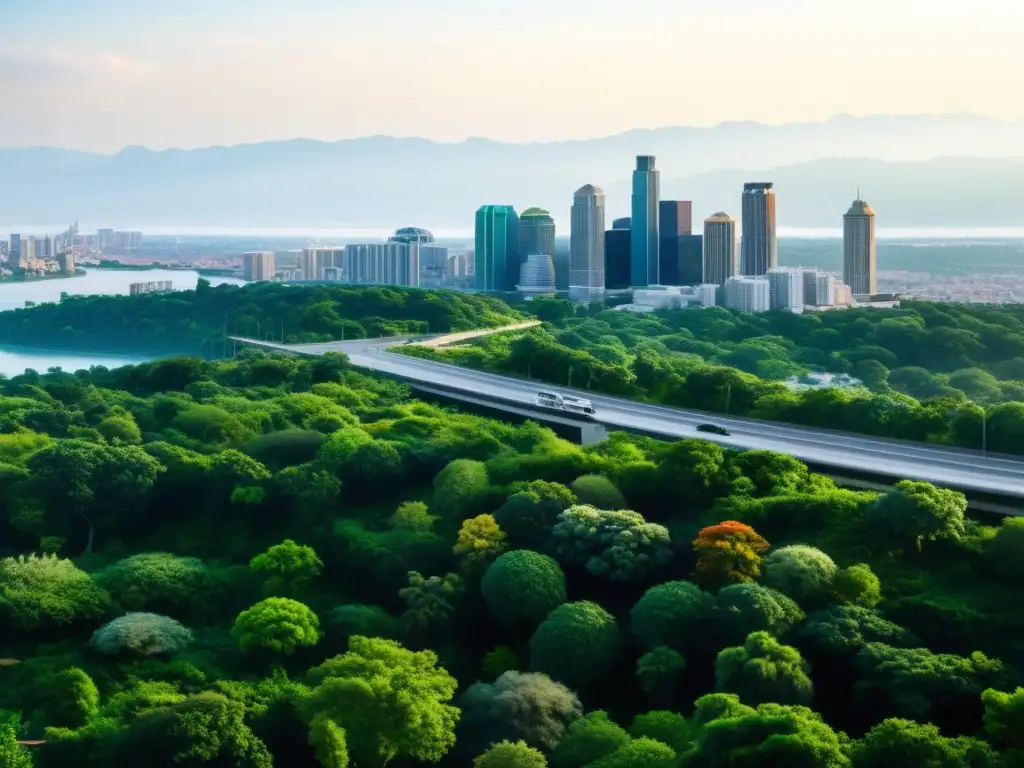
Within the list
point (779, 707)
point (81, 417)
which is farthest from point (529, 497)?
point (81, 417)

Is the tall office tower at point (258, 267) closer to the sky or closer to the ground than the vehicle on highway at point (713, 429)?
closer to the sky

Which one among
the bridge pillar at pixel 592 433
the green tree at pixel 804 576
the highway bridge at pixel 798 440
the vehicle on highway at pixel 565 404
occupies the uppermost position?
the vehicle on highway at pixel 565 404

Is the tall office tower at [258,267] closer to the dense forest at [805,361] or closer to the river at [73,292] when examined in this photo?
the river at [73,292]

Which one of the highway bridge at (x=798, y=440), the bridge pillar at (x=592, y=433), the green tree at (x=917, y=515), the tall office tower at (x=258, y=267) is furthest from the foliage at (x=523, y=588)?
the tall office tower at (x=258, y=267)

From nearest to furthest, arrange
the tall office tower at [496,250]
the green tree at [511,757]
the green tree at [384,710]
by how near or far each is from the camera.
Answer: the green tree at [511,757], the green tree at [384,710], the tall office tower at [496,250]

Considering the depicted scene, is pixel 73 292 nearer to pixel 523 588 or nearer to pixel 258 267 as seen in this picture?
pixel 258 267

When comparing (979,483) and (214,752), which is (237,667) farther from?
(979,483)
